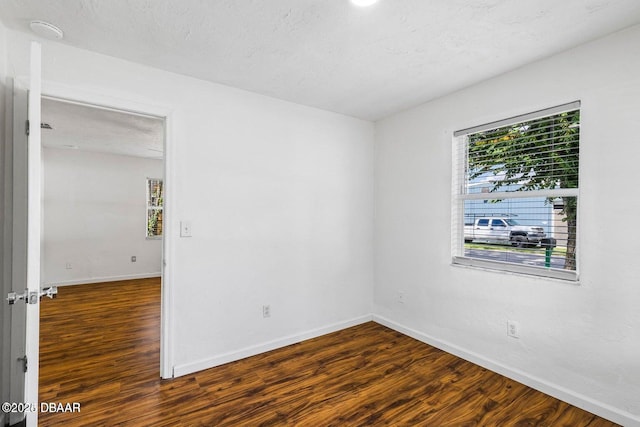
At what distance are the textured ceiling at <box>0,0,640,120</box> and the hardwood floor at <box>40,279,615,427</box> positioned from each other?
2.42 metres

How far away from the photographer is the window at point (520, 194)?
7.23 ft

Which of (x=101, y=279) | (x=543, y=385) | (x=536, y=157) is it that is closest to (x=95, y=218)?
(x=101, y=279)

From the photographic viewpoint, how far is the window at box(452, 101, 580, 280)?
7.23 ft

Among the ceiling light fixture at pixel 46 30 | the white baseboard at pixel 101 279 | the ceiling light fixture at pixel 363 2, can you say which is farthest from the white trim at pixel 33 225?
the white baseboard at pixel 101 279

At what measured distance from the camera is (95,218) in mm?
5781

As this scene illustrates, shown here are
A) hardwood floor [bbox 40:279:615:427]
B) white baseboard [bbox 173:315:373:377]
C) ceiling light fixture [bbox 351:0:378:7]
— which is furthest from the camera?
white baseboard [bbox 173:315:373:377]

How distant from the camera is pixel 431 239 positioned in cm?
304

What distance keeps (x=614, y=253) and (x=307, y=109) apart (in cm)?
270

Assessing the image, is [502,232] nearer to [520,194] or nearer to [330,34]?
[520,194]

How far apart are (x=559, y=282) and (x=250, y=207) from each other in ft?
8.16

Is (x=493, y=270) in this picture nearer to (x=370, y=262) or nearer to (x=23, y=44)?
(x=370, y=262)

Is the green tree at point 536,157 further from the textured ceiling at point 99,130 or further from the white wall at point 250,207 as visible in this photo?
the textured ceiling at point 99,130

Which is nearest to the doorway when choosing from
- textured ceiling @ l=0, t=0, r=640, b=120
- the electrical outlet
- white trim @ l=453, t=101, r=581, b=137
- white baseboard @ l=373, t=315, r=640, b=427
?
textured ceiling @ l=0, t=0, r=640, b=120

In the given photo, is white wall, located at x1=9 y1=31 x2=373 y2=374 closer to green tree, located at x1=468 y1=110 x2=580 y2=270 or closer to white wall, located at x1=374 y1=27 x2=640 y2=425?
white wall, located at x1=374 y1=27 x2=640 y2=425
